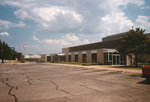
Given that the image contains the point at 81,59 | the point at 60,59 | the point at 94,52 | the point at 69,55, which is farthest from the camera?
the point at 60,59

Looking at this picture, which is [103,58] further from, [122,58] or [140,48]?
[140,48]

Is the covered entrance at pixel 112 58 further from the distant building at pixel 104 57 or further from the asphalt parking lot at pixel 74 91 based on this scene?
the asphalt parking lot at pixel 74 91

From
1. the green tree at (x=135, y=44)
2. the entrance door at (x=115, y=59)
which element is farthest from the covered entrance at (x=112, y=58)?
the green tree at (x=135, y=44)

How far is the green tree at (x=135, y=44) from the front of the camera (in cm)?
2570

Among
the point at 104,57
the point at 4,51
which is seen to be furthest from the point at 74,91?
the point at 4,51

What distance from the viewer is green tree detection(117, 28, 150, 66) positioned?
84.3 ft

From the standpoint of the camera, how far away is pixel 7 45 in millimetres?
62812

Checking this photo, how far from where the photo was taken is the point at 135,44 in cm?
2719

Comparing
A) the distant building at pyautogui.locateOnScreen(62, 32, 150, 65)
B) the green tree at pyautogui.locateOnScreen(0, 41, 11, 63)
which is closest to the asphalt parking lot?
the distant building at pyautogui.locateOnScreen(62, 32, 150, 65)

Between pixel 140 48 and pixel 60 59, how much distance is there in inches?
1808

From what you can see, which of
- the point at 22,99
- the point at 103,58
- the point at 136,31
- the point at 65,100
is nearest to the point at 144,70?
the point at 65,100

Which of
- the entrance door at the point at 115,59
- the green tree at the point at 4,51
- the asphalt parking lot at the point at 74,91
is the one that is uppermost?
the green tree at the point at 4,51

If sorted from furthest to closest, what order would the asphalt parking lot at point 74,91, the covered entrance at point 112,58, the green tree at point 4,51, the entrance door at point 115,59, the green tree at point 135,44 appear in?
the green tree at point 4,51 → the entrance door at point 115,59 → the covered entrance at point 112,58 → the green tree at point 135,44 → the asphalt parking lot at point 74,91

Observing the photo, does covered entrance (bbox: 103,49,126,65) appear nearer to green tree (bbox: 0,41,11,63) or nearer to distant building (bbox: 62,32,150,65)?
distant building (bbox: 62,32,150,65)
